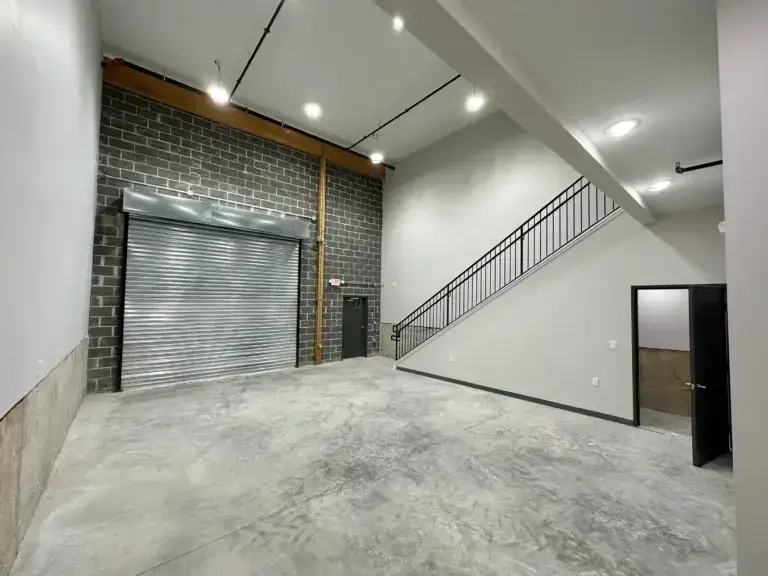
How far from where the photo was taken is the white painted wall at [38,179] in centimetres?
172

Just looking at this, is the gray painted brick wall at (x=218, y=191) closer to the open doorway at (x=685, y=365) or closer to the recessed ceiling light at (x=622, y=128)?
the open doorway at (x=685, y=365)

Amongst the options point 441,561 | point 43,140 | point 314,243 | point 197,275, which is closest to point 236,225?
point 197,275

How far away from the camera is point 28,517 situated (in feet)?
7.83

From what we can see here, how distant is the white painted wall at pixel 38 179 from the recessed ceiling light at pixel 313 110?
4072mm

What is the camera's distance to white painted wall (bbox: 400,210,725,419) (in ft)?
15.1

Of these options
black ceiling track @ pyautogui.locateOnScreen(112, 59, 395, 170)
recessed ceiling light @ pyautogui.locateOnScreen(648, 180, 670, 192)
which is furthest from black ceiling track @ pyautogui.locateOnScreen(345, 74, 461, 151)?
recessed ceiling light @ pyautogui.locateOnScreen(648, 180, 670, 192)

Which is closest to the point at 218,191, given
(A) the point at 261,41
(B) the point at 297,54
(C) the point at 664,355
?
(A) the point at 261,41

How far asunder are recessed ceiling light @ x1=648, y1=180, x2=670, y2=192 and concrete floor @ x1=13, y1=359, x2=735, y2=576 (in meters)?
A: 3.07

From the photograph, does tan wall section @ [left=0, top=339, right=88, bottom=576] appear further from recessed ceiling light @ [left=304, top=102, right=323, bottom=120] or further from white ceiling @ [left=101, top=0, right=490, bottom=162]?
recessed ceiling light @ [left=304, top=102, right=323, bottom=120]

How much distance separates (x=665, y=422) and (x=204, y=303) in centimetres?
855

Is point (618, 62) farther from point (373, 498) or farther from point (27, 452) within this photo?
point (27, 452)

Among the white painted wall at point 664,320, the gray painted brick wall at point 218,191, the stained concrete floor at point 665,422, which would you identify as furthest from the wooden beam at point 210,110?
the stained concrete floor at point 665,422

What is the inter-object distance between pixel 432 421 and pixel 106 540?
3.60 metres

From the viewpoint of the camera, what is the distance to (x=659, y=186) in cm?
375
